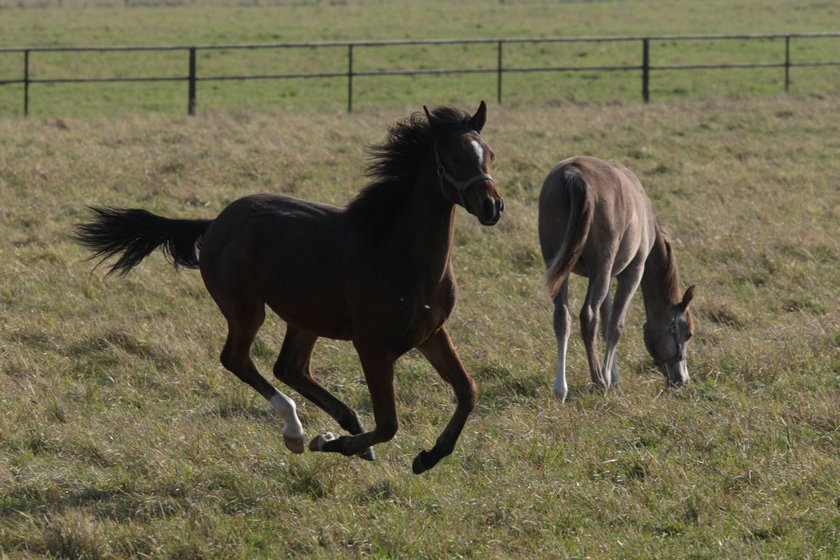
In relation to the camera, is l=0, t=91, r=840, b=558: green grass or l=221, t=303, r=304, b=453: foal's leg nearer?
l=0, t=91, r=840, b=558: green grass

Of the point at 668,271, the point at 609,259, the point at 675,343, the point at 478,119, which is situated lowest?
the point at 675,343

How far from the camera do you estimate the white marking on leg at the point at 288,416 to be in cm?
521

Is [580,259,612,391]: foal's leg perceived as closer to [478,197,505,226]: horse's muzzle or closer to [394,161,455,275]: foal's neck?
[394,161,455,275]: foal's neck

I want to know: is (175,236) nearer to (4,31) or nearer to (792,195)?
(792,195)

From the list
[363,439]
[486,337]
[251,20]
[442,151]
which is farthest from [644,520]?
[251,20]

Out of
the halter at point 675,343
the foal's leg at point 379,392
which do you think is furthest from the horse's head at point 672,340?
the foal's leg at point 379,392

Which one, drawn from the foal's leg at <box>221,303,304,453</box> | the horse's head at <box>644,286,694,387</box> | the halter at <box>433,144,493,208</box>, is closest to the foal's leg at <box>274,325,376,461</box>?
the foal's leg at <box>221,303,304,453</box>

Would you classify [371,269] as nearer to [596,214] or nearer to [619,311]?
[596,214]

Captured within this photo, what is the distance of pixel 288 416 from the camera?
5.25 meters

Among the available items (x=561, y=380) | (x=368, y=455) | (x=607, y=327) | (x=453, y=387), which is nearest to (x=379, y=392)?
(x=453, y=387)

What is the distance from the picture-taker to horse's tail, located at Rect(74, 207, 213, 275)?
613 centimetres

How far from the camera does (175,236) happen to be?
615cm

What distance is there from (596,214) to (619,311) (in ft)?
2.20

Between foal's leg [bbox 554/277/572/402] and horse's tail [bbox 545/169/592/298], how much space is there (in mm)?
226
